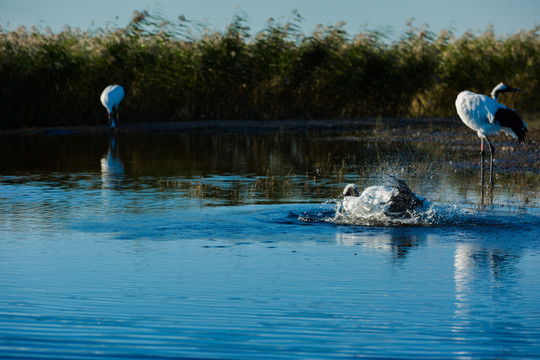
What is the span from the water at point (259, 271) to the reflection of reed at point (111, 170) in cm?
12

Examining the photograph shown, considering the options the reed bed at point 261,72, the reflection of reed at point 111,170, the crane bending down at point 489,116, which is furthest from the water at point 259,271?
the reed bed at point 261,72

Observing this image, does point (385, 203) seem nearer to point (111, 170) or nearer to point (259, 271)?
point (259, 271)

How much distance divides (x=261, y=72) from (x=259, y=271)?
76.4 feet

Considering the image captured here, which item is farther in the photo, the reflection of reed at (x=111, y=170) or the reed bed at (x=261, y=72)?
the reed bed at (x=261, y=72)

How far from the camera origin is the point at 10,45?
28.2 metres

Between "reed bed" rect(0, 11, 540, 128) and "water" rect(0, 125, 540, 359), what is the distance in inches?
587

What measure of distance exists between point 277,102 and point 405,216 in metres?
20.6

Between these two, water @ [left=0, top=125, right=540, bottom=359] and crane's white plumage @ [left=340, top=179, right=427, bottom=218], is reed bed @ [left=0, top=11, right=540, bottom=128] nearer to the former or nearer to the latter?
water @ [left=0, top=125, right=540, bottom=359]

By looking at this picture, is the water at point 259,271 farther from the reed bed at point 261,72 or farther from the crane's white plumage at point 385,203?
the reed bed at point 261,72

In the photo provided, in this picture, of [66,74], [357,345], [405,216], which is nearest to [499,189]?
[405,216]

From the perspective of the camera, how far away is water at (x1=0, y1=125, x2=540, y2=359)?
190 inches

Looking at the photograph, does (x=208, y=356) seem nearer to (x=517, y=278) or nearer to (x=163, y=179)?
(x=517, y=278)

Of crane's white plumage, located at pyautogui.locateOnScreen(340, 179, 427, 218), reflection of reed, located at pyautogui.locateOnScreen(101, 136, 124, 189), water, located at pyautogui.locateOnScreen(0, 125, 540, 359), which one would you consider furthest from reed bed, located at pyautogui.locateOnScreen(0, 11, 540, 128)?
crane's white plumage, located at pyautogui.locateOnScreen(340, 179, 427, 218)

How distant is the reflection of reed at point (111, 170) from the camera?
13.6 metres
